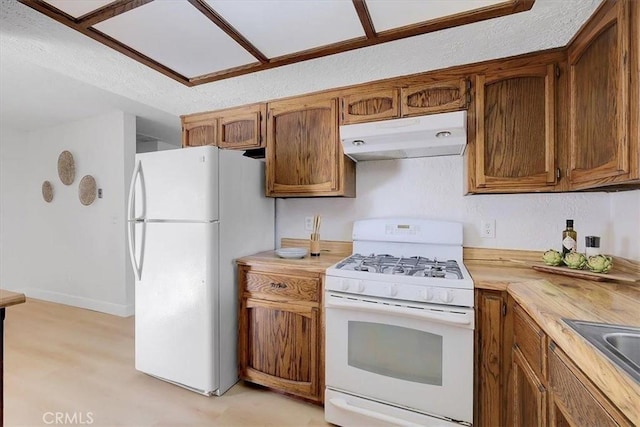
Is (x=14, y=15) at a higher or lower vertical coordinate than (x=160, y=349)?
higher

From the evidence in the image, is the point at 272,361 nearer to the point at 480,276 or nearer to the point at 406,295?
the point at 406,295

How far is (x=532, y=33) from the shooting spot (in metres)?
1.48

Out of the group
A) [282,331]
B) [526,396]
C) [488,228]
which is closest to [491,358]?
[526,396]

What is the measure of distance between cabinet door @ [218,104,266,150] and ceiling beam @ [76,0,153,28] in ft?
3.66

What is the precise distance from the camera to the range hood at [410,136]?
1715mm

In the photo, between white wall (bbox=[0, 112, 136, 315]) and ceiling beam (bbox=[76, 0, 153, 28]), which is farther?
white wall (bbox=[0, 112, 136, 315])

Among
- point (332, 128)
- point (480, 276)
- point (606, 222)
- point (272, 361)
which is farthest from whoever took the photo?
point (332, 128)

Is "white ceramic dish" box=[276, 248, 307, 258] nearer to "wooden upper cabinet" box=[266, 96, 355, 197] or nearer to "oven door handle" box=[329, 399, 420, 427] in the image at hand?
"wooden upper cabinet" box=[266, 96, 355, 197]

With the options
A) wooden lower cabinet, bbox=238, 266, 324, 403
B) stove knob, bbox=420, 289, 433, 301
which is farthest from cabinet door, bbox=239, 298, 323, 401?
stove knob, bbox=420, 289, 433, 301

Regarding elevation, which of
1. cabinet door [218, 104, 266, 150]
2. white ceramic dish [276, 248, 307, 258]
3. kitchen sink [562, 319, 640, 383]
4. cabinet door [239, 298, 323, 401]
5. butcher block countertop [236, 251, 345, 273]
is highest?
cabinet door [218, 104, 266, 150]

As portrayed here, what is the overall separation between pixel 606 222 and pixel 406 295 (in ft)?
4.32

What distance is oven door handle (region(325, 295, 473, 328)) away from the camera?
1.44m

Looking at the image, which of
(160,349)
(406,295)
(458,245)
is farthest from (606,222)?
(160,349)

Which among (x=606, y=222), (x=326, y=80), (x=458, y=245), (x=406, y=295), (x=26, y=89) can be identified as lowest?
(x=406, y=295)
